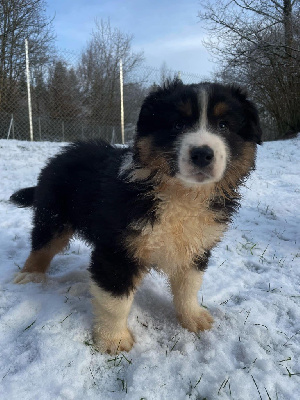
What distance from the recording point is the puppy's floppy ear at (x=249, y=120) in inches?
94.7

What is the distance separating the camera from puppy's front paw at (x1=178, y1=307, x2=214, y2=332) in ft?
8.48

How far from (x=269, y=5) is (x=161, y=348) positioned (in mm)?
18282

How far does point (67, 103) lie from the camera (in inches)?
515

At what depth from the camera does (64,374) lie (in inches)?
77.0

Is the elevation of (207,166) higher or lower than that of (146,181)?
higher

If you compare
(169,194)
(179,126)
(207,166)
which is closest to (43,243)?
(169,194)

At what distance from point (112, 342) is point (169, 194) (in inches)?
43.3

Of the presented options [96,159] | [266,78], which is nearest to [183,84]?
[96,159]

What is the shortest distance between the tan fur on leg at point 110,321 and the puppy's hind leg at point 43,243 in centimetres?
100

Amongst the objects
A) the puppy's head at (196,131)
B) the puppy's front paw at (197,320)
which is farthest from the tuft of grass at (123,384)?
the puppy's head at (196,131)

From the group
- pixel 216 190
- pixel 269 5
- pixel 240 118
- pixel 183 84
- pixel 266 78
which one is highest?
pixel 269 5

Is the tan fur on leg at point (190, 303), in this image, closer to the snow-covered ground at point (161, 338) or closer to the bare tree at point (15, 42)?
the snow-covered ground at point (161, 338)

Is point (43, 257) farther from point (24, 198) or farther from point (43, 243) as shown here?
point (24, 198)

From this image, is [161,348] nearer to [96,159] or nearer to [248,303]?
[248,303]
